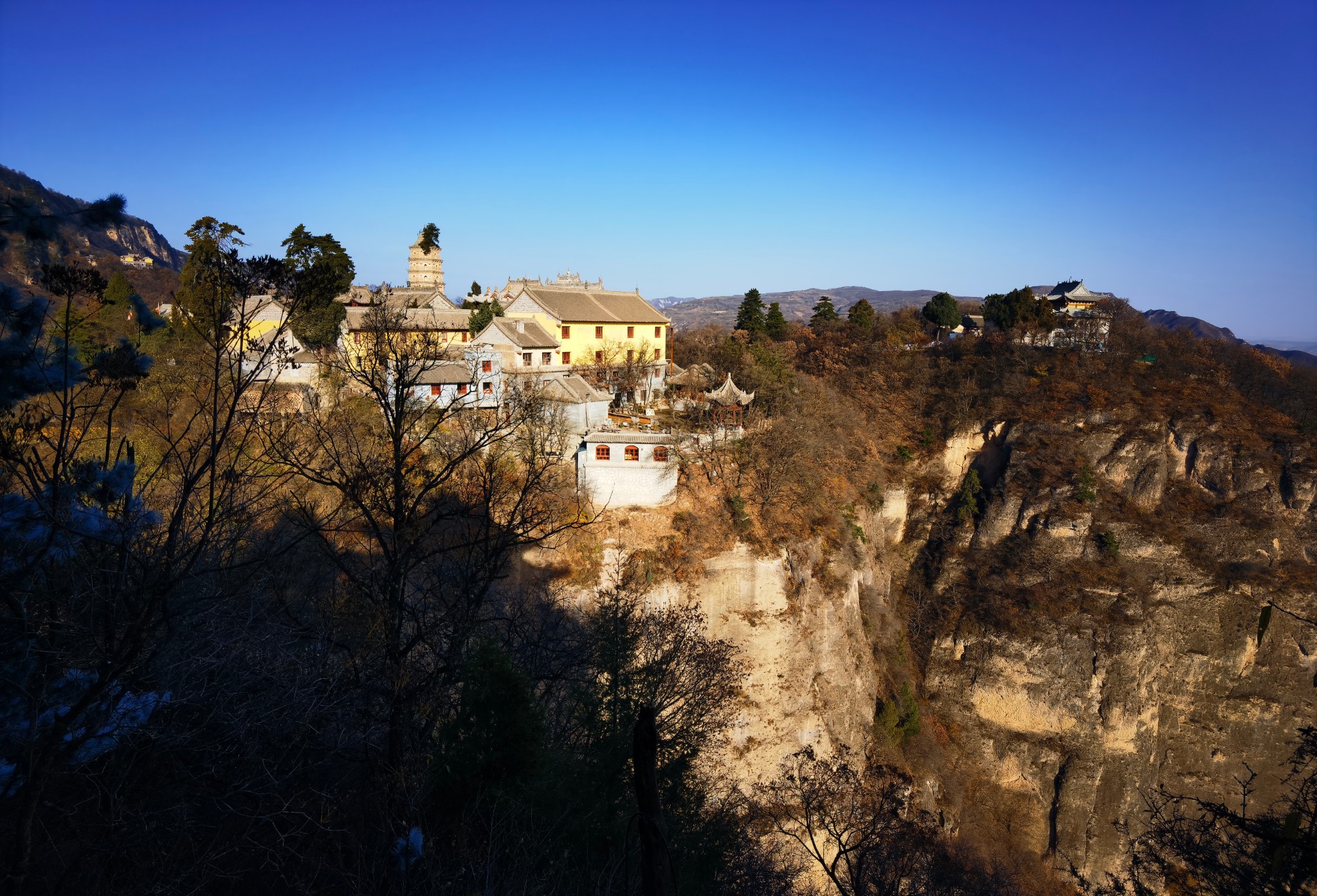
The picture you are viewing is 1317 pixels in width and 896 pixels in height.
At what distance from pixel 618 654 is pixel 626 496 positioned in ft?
32.3

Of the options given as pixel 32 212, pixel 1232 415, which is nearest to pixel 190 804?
pixel 32 212

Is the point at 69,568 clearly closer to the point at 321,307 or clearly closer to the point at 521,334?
the point at 321,307

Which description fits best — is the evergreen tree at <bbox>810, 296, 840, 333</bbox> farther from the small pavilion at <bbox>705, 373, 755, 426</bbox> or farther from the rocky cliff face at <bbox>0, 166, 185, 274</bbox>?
the rocky cliff face at <bbox>0, 166, 185, 274</bbox>

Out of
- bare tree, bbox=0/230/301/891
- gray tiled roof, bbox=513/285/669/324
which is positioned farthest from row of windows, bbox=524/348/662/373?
bare tree, bbox=0/230/301/891

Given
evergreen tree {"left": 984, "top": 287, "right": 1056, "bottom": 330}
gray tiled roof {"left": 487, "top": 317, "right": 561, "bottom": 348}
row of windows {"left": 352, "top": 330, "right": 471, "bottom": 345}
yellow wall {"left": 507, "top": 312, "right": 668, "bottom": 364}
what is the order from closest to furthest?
row of windows {"left": 352, "top": 330, "right": 471, "bottom": 345}, gray tiled roof {"left": 487, "top": 317, "right": 561, "bottom": 348}, yellow wall {"left": 507, "top": 312, "right": 668, "bottom": 364}, evergreen tree {"left": 984, "top": 287, "right": 1056, "bottom": 330}

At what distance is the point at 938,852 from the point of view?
2161cm

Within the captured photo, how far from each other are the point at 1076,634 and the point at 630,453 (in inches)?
721

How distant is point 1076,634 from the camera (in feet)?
83.4

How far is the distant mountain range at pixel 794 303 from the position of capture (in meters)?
103

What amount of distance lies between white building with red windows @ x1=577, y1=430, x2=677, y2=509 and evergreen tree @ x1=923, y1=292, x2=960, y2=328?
27.5 m

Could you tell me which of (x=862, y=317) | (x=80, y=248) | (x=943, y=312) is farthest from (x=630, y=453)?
(x=80, y=248)

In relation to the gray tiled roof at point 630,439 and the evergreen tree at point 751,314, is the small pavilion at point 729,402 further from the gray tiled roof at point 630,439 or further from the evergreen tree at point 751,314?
the evergreen tree at point 751,314

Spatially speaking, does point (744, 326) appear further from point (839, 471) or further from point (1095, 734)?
point (1095, 734)

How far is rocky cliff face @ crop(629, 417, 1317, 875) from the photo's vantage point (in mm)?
21656
